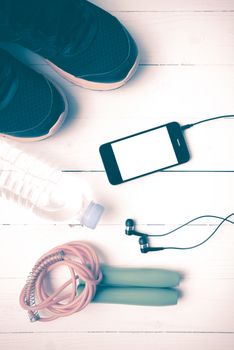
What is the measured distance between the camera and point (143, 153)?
837 millimetres

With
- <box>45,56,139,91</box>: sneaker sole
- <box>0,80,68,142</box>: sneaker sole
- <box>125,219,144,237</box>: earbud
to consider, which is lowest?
<box>125,219,144,237</box>: earbud

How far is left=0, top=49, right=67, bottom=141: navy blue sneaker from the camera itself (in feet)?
2.41

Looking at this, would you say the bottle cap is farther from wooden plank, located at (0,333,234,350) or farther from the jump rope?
wooden plank, located at (0,333,234,350)

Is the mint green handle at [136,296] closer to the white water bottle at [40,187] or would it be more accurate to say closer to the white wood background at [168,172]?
the white wood background at [168,172]

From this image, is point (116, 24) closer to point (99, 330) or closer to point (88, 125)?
point (88, 125)

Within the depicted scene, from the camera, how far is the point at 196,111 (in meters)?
0.83

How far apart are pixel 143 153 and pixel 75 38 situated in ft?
0.88

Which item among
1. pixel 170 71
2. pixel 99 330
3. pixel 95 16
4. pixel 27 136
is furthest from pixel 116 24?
pixel 99 330

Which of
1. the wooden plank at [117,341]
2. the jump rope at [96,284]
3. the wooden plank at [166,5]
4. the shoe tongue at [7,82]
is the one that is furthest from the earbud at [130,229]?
the wooden plank at [166,5]

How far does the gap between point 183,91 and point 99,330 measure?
0.55 meters

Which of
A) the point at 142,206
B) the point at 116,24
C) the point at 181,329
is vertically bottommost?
the point at 181,329

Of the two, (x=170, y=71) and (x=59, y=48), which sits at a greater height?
(x=59, y=48)

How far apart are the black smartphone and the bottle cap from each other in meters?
0.07

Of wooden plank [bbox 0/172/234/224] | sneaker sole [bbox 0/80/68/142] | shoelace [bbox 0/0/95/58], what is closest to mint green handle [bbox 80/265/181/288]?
wooden plank [bbox 0/172/234/224]
